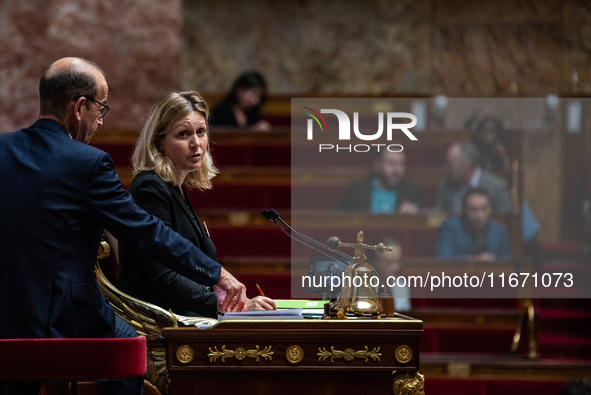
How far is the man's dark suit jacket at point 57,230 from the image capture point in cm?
193

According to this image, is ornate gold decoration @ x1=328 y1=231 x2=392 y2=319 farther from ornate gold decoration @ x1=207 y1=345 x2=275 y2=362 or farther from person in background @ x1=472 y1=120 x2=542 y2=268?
person in background @ x1=472 y1=120 x2=542 y2=268

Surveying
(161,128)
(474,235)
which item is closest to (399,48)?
(474,235)

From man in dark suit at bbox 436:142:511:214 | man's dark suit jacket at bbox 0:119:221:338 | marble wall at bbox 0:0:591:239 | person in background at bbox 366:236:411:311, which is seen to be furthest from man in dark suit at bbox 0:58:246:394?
marble wall at bbox 0:0:591:239

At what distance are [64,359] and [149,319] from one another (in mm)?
367

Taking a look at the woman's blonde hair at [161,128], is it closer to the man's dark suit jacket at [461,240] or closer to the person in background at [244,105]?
the man's dark suit jacket at [461,240]

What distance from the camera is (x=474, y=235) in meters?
4.43

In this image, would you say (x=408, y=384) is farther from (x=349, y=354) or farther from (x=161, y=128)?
(x=161, y=128)

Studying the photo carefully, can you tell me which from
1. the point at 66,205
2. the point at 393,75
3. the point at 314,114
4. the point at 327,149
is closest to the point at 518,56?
the point at 393,75

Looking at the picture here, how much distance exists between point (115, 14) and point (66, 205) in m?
4.16

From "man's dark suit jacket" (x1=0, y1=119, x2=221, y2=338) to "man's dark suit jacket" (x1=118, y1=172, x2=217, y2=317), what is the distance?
0.25 m

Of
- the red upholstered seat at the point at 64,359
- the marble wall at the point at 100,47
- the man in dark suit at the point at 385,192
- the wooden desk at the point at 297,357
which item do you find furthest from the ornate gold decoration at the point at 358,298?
the marble wall at the point at 100,47

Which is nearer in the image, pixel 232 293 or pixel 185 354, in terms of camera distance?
pixel 185 354

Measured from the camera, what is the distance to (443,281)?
4.31m

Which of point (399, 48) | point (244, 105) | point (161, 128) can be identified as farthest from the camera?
point (399, 48)
